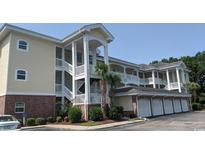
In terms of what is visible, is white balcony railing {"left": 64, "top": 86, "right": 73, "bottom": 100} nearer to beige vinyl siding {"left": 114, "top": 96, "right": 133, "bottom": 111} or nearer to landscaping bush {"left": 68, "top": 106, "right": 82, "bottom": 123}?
landscaping bush {"left": 68, "top": 106, "right": 82, "bottom": 123}

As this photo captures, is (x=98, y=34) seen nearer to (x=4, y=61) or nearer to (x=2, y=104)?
(x=4, y=61)

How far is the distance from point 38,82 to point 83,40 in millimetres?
6756

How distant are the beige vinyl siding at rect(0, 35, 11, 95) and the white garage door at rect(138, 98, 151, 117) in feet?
48.2

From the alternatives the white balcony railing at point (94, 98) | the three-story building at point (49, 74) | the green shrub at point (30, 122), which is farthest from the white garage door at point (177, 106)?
the green shrub at point (30, 122)

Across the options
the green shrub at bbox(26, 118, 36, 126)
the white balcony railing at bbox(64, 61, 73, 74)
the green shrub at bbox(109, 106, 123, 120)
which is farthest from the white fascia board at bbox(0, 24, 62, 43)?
the green shrub at bbox(109, 106, 123, 120)

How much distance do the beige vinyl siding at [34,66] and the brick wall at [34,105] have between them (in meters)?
0.66

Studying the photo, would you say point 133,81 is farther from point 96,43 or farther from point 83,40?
point 83,40

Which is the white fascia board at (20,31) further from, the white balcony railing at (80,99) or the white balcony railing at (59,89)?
the white balcony railing at (80,99)

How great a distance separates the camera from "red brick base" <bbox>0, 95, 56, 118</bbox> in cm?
1852

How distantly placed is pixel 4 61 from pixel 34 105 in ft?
18.2

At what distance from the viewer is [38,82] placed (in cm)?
2120

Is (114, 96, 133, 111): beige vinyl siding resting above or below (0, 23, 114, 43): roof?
below

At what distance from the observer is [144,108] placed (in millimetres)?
24047

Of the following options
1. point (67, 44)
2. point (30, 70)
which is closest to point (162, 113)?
point (67, 44)
